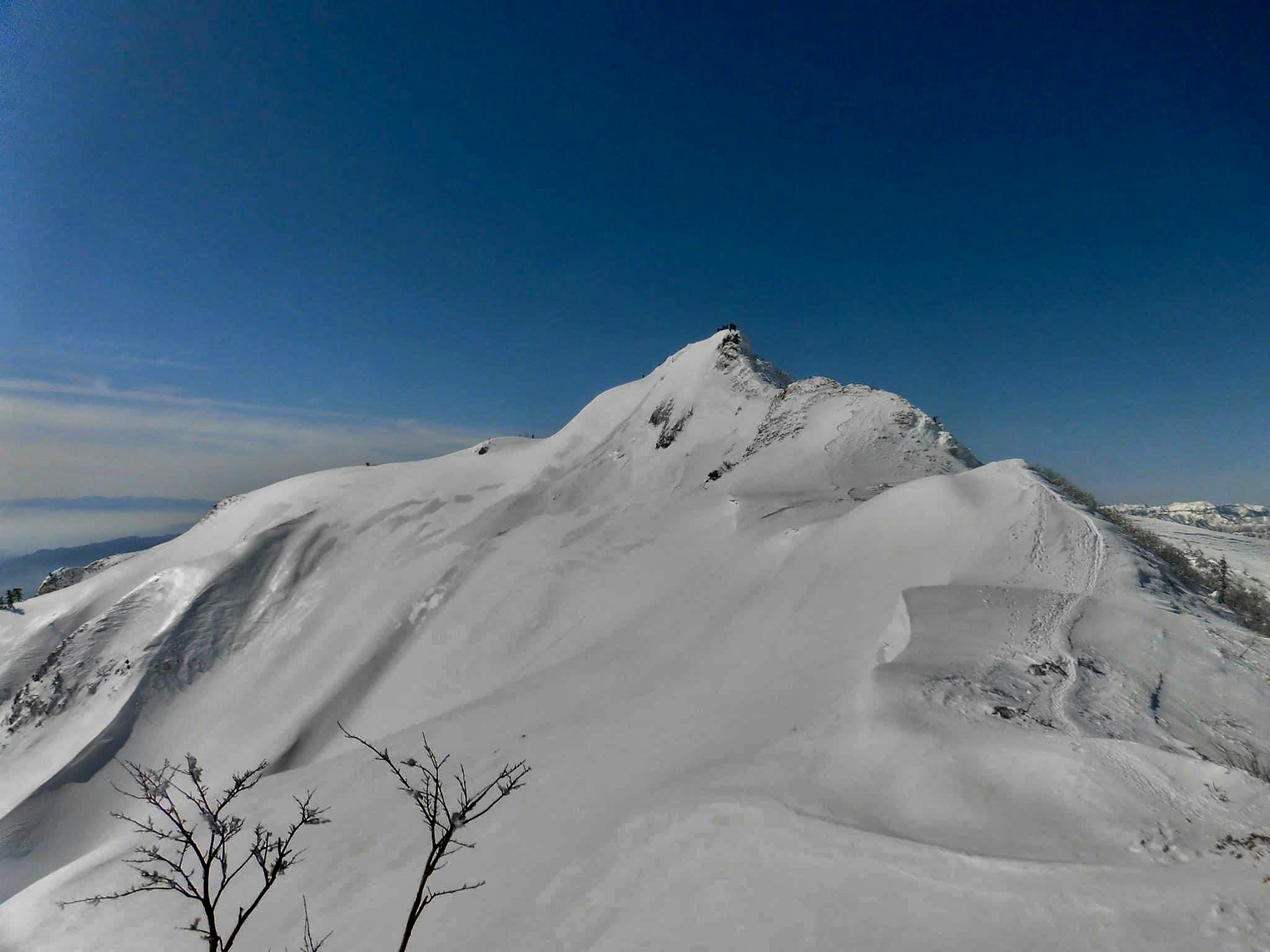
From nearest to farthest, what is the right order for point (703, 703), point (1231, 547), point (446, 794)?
point (703, 703) < point (446, 794) < point (1231, 547)

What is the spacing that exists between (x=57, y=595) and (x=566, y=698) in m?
61.1

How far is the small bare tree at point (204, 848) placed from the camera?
604cm

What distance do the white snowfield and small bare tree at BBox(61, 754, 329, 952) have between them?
157 centimetres

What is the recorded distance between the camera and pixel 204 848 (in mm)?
25625

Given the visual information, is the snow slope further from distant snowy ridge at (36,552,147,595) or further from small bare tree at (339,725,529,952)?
distant snowy ridge at (36,552,147,595)

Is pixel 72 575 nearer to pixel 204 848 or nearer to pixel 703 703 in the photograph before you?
pixel 204 848

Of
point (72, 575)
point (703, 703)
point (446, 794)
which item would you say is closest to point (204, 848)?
point (446, 794)

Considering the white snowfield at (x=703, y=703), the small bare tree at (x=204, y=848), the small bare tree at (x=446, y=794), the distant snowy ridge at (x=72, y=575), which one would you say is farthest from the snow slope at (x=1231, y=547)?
the distant snowy ridge at (x=72, y=575)

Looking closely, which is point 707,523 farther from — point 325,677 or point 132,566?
point 132,566

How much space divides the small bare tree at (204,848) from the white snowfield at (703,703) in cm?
157

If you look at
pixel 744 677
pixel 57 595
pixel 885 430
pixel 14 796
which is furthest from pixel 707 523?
pixel 57 595

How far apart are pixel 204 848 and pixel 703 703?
24.1 m

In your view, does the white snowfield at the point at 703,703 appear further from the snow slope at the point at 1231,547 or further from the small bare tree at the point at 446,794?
the snow slope at the point at 1231,547

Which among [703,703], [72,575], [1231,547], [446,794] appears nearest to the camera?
[703,703]
